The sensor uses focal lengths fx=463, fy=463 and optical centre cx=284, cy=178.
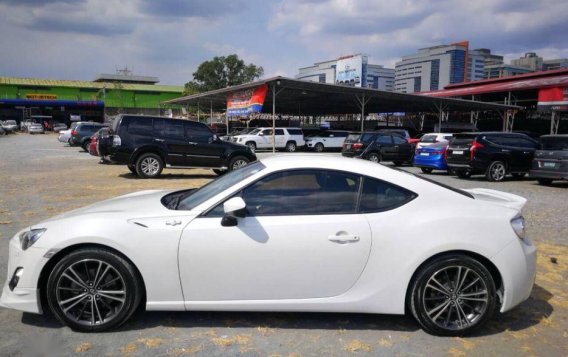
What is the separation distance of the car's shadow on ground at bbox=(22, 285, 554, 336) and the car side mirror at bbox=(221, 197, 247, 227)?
2.97 ft

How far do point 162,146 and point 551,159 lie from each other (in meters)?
11.5

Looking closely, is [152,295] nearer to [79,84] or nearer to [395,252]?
[395,252]

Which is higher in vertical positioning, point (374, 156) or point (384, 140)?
point (384, 140)

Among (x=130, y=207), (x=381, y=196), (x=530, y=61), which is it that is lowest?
(x=130, y=207)

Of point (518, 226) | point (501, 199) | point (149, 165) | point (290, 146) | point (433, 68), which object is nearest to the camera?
point (518, 226)

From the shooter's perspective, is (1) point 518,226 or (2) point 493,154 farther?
(2) point 493,154

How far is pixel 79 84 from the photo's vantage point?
7606cm

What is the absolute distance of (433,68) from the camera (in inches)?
3782

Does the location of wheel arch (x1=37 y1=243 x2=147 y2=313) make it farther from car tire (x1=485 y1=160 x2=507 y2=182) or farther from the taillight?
car tire (x1=485 y1=160 x2=507 y2=182)

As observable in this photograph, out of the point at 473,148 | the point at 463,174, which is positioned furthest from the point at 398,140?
the point at 473,148

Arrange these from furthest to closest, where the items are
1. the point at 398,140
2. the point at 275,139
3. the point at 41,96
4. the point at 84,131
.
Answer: the point at 41,96 → the point at 275,139 → the point at 84,131 → the point at 398,140

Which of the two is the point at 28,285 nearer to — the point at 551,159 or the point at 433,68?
the point at 551,159

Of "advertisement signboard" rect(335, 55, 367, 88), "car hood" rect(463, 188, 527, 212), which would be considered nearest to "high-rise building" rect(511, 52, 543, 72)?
"advertisement signboard" rect(335, 55, 367, 88)

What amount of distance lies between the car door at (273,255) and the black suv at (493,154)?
12388 mm
